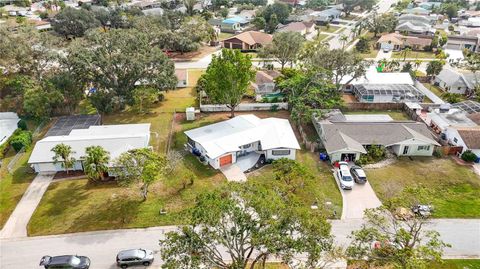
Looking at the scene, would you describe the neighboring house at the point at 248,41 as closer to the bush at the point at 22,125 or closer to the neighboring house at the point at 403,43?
the neighboring house at the point at 403,43

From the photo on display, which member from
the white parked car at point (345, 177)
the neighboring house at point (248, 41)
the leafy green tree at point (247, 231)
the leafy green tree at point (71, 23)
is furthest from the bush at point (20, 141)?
the leafy green tree at point (71, 23)

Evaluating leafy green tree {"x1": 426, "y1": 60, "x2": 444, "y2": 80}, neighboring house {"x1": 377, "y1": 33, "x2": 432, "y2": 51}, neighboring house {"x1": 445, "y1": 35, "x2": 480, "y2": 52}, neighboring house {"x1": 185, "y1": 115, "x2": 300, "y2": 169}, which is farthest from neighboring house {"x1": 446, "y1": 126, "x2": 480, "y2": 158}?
neighboring house {"x1": 445, "y1": 35, "x2": 480, "y2": 52}

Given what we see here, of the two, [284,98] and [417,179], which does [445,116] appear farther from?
[284,98]

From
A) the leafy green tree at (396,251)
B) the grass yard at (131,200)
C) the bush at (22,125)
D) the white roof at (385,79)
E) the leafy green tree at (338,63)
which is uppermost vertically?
the leafy green tree at (338,63)

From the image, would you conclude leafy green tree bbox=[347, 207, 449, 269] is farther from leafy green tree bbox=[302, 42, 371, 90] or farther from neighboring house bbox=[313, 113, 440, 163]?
leafy green tree bbox=[302, 42, 371, 90]

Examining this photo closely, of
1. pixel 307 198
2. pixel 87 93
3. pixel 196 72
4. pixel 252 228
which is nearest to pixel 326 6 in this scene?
pixel 196 72

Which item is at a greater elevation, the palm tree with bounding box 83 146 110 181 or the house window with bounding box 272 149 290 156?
the palm tree with bounding box 83 146 110 181
